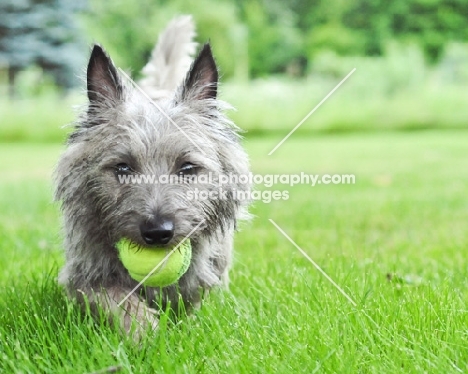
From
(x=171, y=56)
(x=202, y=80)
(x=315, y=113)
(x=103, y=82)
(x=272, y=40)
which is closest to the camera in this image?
(x=103, y=82)

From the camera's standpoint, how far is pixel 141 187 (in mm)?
2502

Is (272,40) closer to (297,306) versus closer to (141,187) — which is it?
(297,306)

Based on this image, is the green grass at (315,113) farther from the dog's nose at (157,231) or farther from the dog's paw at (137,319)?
the dog's nose at (157,231)

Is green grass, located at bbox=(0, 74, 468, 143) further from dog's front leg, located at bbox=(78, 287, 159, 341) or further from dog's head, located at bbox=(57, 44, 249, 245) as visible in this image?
dog's front leg, located at bbox=(78, 287, 159, 341)

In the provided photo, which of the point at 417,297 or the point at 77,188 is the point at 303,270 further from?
the point at 77,188

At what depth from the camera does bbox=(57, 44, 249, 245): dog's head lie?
2.48 meters

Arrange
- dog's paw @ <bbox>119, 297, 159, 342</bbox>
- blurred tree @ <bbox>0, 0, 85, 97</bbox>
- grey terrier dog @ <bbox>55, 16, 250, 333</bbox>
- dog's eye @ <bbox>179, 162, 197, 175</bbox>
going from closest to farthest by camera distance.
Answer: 1. dog's paw @ <bbox>119, 297, 159, 342</bbox>
2. grey terrier dog @ <bbox>55, 16, 250, 333</bbox>
3. dog's eye @ <bbox>179, 162, 197, 175</bbox>
4. blurred tree @ <bbox>0, 0, 85, 97</bbox>

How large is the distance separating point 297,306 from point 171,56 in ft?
6.89

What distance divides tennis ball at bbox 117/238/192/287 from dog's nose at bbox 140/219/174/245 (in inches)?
2.6

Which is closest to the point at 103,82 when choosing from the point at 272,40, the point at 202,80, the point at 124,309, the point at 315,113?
the point at 202,80

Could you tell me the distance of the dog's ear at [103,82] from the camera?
9.03 feet

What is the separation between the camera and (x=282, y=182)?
8.04 meters

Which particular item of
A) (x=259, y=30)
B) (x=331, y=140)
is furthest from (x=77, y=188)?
(x=259, y=30)

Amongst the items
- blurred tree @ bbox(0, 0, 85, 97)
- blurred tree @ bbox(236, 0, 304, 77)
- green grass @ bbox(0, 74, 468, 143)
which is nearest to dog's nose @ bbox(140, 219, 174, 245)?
green grass @ bbox(0, 74, 468, 143)
